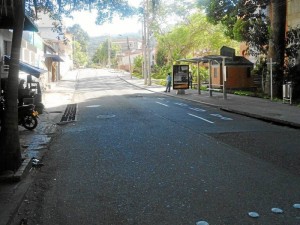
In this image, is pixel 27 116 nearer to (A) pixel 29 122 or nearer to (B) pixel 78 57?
(A) pixel 29 122

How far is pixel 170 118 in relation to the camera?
16.6 metres

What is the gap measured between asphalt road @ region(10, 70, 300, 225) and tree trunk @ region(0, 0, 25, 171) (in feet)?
2.08

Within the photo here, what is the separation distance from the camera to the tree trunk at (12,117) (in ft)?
24.4

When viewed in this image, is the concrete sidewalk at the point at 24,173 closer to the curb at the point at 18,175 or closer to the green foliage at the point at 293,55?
the curb at the point at 18,175

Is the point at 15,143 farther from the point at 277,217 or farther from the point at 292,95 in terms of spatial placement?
the point at 292,95

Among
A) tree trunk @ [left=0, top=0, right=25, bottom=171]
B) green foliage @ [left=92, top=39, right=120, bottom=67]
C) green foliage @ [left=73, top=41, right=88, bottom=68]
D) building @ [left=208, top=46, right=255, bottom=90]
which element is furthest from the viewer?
green foliage @ [left=92, top=39, right=120, bottom=67]

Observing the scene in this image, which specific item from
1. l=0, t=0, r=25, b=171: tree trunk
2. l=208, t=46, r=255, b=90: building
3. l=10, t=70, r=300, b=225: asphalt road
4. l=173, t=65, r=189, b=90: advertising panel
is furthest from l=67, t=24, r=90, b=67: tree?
l=0, t=0, r=25, b=171: tree trunk

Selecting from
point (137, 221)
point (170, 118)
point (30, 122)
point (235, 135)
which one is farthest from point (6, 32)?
point (137, 221)

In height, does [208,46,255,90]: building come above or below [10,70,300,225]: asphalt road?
above

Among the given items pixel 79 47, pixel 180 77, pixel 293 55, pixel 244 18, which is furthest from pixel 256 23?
pixel 79 47

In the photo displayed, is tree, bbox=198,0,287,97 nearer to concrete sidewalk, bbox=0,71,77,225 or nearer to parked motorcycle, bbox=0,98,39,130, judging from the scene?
concrete sidewalk, bbox=0,71,77,225

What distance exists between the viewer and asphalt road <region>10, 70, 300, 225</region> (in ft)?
17.6

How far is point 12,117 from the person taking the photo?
7.57m

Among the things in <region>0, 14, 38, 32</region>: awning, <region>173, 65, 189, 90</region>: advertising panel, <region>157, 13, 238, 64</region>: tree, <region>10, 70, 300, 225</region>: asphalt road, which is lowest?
<region>10, 70, 300, 225</region>: asphalt road
